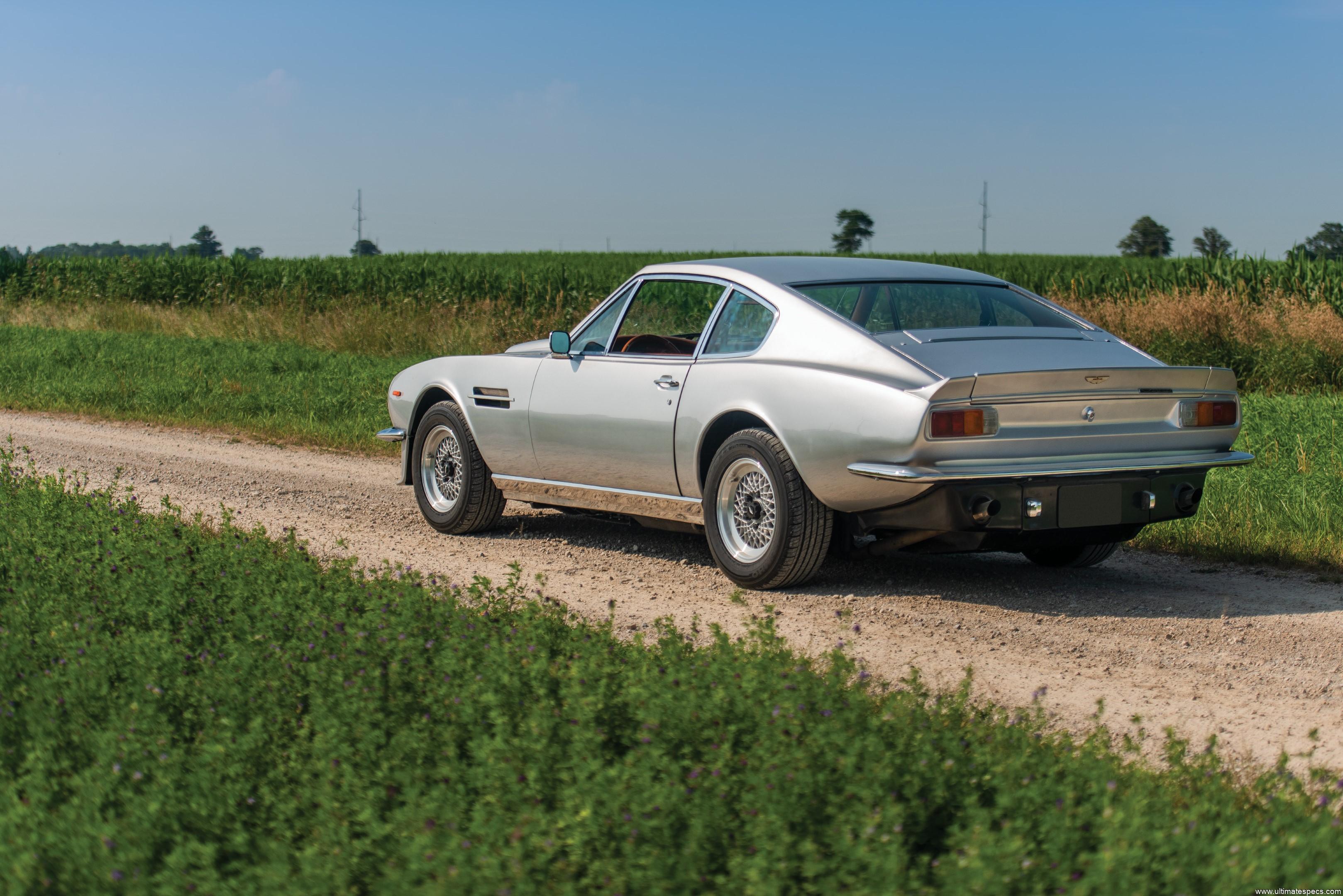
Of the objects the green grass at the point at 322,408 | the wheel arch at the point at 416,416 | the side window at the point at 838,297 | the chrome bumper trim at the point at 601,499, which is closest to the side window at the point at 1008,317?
the side window at the point at 838,297

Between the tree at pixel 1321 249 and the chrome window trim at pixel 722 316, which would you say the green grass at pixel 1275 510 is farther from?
the tree at pixel 1321 249

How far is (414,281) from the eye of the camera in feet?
92.8

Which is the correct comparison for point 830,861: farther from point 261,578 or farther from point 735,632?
point 261,578

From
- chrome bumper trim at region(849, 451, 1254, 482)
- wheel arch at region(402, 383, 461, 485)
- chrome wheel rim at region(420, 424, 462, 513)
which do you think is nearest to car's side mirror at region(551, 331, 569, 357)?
chrome wheel rim at region(420, 424, 462, 513)

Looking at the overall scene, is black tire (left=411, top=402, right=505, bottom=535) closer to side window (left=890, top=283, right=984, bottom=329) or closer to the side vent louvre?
the side vent louvre

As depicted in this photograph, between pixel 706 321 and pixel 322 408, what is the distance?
306 inches

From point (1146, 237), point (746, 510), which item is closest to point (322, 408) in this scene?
point (746, 510)

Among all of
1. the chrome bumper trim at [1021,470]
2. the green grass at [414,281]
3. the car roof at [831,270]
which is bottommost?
the chrome bumper trim at [1021,470]

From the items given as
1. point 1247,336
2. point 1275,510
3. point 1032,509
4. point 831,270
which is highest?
point 1247,336

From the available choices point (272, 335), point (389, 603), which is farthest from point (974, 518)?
point (272, 335)

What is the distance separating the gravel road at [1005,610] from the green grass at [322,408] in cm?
46

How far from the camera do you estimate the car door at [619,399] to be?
6.53m

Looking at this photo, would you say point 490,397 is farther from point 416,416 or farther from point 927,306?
point 927,306

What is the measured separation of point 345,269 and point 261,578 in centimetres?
2643
